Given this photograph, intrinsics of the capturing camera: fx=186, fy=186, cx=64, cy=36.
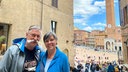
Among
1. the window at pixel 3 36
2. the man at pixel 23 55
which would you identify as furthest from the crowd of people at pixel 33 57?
the window at pixel 3 36

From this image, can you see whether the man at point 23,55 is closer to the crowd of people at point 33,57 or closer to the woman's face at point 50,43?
the crowd of people at point 33,57

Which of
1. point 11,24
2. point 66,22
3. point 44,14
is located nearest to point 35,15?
point 44,14

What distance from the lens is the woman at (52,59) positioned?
1927 mm

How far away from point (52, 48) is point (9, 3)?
30.2ft

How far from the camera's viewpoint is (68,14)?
650 inches

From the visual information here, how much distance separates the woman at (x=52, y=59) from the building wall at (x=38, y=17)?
7623 mm

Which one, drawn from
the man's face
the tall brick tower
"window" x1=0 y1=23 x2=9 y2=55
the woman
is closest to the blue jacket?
the woman

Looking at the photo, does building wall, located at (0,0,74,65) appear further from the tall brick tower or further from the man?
the tall brick tower

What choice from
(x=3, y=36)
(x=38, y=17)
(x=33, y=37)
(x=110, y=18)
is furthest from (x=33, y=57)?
(x=110, y=18)

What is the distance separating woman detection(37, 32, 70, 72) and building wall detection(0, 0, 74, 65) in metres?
7.62

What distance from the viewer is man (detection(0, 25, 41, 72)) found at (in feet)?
6.21

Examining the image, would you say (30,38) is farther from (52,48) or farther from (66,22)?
(66,22)

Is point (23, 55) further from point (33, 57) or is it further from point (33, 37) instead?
point (33, 37)

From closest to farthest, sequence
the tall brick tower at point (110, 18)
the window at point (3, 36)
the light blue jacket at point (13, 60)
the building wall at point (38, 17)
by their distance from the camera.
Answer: the light blue jacket at point (13, 60) < the window at point (3, 36) < the building wall at point (38, 17) < the tall brick tower at point (110, 18)
